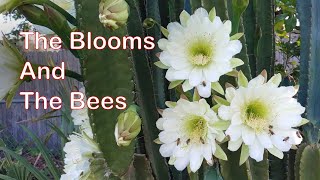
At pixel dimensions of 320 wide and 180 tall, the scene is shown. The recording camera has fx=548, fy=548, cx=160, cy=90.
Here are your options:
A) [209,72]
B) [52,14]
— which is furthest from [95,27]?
[209,72]

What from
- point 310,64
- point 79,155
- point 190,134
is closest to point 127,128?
point 190,134

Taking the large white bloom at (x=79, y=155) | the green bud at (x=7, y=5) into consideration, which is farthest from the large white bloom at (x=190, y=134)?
the green bud at (x=7, y=5)

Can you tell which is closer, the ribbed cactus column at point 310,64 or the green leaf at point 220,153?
the green leaf at point 220,153

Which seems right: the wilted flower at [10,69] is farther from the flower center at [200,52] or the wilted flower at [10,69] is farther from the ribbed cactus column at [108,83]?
the flower center at [200,52]

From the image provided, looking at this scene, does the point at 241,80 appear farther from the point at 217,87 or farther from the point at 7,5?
the point at 7,5

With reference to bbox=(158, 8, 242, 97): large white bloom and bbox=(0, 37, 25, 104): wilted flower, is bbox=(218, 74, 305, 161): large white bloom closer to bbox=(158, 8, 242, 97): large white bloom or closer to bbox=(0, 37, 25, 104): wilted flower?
bbox=(158, 8, 242, 97): large white bloom

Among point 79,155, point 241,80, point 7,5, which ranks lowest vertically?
point 79,155
